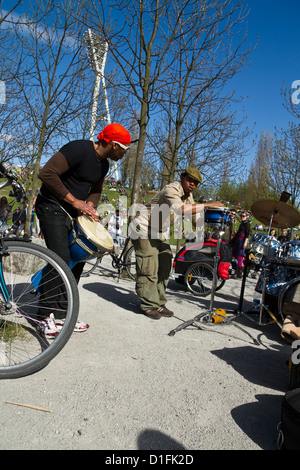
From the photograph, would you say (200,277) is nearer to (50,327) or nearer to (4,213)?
(50,327)

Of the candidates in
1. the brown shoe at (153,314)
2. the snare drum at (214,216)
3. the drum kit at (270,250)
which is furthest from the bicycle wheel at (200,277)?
the brown shoe at (153,314)

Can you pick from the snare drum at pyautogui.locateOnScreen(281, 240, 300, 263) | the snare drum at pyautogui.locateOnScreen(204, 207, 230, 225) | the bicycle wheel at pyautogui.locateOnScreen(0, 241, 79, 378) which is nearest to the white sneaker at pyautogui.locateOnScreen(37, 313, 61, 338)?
the bicycle wheel at pyautogui.locateOnScreen(0, 241, 79, 378)

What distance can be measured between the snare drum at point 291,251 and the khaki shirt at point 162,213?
53.5 inches

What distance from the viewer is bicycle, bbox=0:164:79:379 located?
2.37m

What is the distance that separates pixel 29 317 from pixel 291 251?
10.6 feet

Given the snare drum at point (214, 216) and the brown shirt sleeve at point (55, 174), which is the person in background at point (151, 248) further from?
the brown shirt sleeve at point (55, 174)

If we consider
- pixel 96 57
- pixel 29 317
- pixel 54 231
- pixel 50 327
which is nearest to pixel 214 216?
pixel 54 231

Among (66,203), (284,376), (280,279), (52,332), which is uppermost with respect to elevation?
(66,203)

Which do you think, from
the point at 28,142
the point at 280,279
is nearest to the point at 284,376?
the point at 280,279

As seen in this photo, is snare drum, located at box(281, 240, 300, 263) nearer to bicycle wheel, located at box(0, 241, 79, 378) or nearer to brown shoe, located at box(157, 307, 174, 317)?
brown shoe, located at box(157, 307, 174, 317)

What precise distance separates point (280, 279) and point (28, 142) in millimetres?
7200

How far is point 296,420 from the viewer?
1.73 m

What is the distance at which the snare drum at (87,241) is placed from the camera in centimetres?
288
